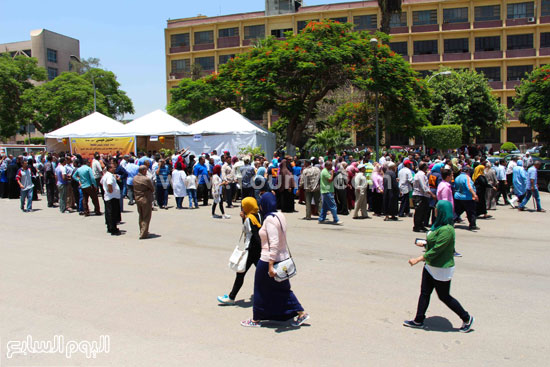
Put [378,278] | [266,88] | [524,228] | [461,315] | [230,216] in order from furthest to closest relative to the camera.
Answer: [266,88] → [230,216] → [524,228] → [378,278] → [461,315]

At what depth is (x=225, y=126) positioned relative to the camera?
2331 centimetres

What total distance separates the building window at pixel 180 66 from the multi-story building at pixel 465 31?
10.0m

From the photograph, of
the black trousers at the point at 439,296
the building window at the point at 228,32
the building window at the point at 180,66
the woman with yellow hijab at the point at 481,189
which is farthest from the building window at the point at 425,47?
the black trousers at the point at 439,296

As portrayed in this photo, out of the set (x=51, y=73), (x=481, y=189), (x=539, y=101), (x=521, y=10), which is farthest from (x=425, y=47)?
(x=51, y=73)

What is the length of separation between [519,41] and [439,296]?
57.3 metres

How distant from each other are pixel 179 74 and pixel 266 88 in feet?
129

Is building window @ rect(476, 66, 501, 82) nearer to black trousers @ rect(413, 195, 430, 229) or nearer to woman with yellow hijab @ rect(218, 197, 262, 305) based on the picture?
black trousers @ rect(413, 195, 430, 229)

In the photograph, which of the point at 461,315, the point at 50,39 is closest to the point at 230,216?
the point at 461,315

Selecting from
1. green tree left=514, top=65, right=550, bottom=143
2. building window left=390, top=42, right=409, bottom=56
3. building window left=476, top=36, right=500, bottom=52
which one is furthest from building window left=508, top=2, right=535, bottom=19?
green tree left=514, top=65, right=550, bottom=143

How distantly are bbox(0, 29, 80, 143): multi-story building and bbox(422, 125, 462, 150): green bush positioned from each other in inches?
2614

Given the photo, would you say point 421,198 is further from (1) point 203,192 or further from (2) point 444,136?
(2) point 444,136

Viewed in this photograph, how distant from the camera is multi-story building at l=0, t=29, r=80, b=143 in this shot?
250ft

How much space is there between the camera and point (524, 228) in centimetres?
1221

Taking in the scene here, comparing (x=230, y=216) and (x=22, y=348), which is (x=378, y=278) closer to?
(x=22, y=348)
